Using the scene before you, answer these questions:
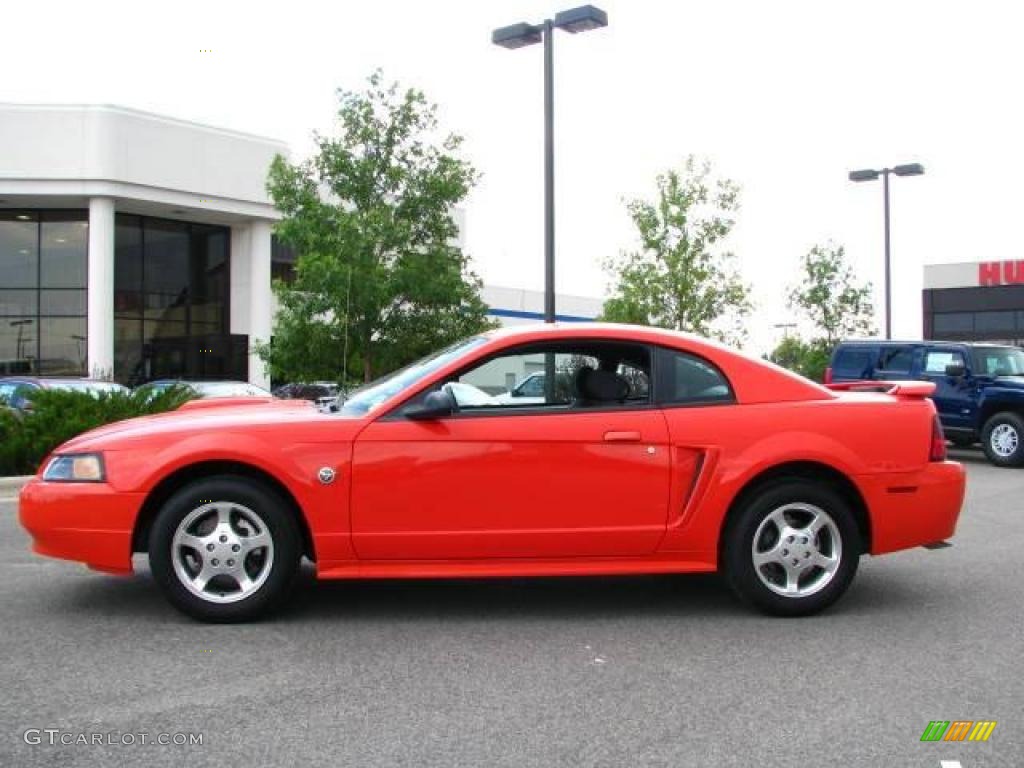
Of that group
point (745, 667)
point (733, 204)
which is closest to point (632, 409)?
point (745, 667)

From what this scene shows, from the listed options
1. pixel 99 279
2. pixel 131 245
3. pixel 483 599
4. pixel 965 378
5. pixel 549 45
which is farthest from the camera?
pixel 131 245

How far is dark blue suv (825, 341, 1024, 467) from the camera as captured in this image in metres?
14.6

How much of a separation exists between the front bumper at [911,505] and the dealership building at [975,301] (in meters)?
41.8

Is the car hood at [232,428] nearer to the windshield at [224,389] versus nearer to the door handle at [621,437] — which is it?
the door handle at [621,437]

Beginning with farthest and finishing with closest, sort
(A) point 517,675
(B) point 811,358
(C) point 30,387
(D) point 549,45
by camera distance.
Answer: (B) point 811,358, (D) point 549,45, (C) point 30,387, (A) point 517,675

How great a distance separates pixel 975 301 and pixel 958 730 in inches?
1777

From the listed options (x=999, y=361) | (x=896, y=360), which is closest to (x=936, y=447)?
(x=896, y=360)

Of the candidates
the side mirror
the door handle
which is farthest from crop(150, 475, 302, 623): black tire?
the door handle

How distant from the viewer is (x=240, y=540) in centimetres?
482

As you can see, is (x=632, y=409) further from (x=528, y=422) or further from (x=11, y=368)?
(x=11, y=368)

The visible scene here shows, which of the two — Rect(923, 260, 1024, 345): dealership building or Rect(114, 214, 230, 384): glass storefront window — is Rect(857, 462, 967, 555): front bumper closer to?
Rect(114, 214, 230, 384): glass storefront window

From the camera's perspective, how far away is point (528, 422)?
5012mm

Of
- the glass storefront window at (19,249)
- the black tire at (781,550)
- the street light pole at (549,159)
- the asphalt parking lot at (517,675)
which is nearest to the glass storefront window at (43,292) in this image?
the glass storefront window at (19,249)

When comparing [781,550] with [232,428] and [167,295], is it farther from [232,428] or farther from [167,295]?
[167,295]
